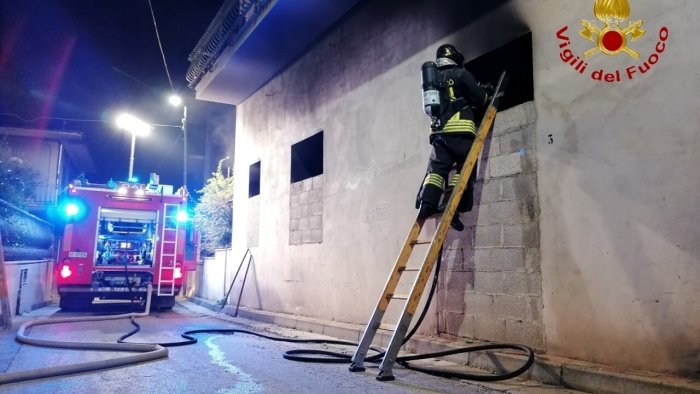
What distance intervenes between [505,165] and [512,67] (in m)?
1.21

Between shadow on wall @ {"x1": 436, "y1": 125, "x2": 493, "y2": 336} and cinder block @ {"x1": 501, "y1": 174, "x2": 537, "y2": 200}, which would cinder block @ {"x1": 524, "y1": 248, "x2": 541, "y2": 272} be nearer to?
cinder block @ {"x1": 501, "y1": 174, "x2": 537, "y2": 200}

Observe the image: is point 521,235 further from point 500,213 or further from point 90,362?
point 90,362

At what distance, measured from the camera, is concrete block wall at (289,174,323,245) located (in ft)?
27.0

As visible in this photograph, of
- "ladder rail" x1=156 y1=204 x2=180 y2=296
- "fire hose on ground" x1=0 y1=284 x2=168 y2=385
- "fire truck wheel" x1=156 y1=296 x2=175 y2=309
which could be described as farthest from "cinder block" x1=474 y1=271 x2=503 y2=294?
"fire truck wheel" x1=156 y1=296 x2=175 y2=309

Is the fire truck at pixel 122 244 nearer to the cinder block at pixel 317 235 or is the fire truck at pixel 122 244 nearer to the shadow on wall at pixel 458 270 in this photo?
the cinder block at pixel 317 235

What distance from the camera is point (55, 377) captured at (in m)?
4.12

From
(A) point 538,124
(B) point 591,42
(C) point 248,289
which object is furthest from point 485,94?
(C) point 248,289

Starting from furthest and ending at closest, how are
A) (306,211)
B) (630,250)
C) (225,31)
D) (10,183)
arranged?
1. (10,183)
2. (225,31)
3. (306,211)
4. (630,250)

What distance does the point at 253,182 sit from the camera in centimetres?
1153

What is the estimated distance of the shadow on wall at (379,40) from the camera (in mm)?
5264

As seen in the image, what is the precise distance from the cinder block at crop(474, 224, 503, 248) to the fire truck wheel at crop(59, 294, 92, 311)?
9919 mm

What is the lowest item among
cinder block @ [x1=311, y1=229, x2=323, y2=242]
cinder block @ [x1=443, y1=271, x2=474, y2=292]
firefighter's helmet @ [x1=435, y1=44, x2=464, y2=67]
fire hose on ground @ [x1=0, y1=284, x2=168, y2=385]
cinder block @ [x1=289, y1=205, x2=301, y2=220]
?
fire hose on ground @ [x1=0, y1=284, x2=168, y2=385]

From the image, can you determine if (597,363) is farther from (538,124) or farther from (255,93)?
(255,93)

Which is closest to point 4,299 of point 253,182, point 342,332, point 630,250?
point 342,332
